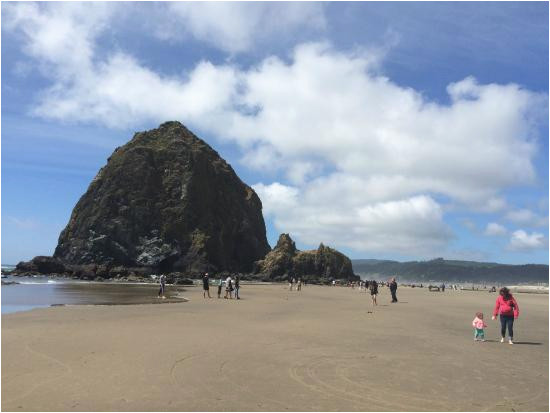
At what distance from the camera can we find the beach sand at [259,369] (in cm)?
720

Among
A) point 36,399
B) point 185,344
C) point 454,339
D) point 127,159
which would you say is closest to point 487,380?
point 454,339

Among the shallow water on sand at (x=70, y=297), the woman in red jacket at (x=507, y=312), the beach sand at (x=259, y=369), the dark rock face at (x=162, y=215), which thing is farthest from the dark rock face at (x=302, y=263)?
the beach sand at (x=259, y=369)

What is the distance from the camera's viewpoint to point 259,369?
9.30 m

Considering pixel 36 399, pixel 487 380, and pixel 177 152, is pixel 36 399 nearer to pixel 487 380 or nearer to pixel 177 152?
pixel 487 380

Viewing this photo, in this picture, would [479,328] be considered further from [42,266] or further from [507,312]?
[42,266]

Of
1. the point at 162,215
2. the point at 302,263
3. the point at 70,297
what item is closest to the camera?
the point at 70,297

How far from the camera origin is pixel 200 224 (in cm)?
10344

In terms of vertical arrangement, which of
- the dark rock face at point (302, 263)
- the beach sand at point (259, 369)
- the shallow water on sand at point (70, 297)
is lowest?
the shallow water on sand at point (70, 297)

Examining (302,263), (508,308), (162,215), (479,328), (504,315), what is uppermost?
(162,215)

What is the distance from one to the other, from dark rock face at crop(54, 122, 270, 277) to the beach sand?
269 ft

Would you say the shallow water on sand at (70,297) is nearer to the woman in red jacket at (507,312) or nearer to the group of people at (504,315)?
the group of people at (504,315)

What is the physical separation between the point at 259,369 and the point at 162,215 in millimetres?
96541

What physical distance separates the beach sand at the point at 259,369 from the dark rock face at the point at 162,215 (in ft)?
269

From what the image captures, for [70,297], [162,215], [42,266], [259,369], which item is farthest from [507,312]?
[162,215]
